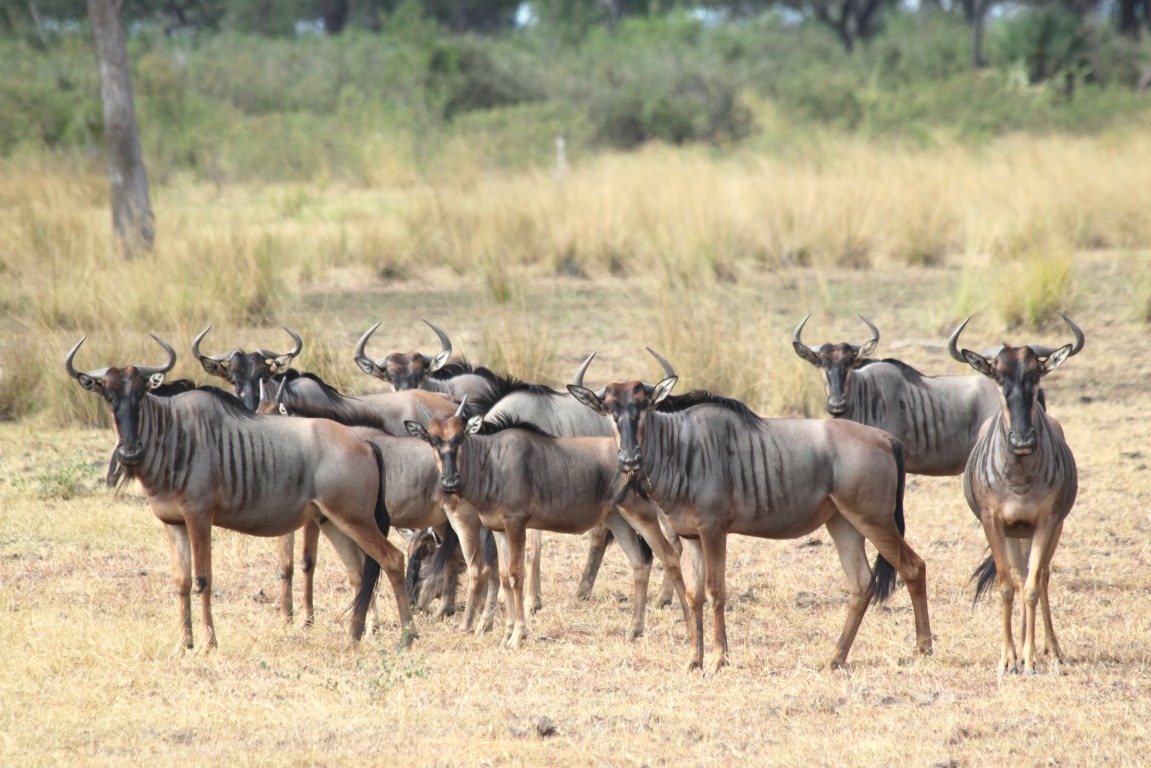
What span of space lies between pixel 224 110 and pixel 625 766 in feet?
82.5

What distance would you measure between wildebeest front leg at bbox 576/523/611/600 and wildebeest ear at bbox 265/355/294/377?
6.94 feet

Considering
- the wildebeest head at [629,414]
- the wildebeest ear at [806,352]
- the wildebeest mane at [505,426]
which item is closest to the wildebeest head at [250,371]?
the wildebeest mane at [505,426]

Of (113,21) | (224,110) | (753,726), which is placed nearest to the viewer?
(753,726)

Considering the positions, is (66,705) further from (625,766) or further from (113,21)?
(113,21)

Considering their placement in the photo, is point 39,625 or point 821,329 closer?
point 39,625

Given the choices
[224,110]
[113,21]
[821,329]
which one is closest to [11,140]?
[224,110]

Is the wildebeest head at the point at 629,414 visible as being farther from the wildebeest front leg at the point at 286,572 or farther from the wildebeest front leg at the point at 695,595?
the wildebeest front leg at the point at 286,572

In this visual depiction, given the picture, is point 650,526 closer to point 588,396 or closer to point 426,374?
point 588,396

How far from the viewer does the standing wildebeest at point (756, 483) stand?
741 centimetres

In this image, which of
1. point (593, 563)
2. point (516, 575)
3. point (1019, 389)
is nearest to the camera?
point (1019, 389)

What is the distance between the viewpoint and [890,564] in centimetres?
770

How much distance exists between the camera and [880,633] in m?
8.06

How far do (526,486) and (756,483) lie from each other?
1.24 metres

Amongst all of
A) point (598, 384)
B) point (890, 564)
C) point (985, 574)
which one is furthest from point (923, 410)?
point (598, 384)
